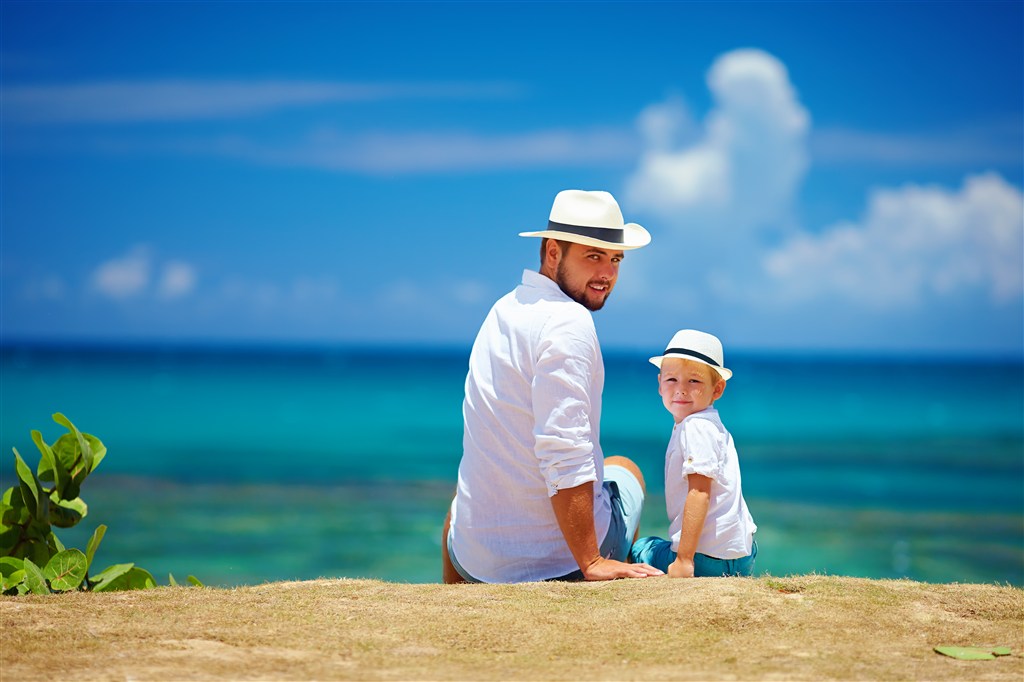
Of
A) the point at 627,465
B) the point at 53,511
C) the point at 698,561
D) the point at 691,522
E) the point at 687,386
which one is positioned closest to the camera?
the point at 691,522

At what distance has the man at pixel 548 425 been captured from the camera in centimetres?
418

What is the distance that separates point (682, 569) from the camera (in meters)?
4.27

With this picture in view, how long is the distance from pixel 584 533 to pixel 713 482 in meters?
0.57

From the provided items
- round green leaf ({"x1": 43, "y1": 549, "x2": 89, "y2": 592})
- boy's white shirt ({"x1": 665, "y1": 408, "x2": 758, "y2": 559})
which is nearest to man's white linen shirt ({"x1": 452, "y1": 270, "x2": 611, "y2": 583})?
boy's white shirt ({"x1": 665, "y1": 408, "x2": 758, "y2": 559})

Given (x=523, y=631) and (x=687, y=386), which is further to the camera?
(x=687, y=386)

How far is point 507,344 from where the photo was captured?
4355 mm

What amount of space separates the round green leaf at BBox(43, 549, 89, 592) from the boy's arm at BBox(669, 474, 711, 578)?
7.71 ft

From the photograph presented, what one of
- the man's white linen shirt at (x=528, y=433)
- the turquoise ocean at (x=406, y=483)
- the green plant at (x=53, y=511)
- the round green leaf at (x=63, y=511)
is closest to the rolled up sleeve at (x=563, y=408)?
the man's white linen shirt at (x=528, y=433)

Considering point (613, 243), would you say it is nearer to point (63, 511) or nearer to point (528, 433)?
point (528, 433)

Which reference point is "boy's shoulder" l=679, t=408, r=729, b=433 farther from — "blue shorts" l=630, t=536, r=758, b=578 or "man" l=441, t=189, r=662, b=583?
"blue shorts" l=630, t=536, r=758, b=578

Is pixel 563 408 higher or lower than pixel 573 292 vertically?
lower

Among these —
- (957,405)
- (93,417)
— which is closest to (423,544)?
(93,417)

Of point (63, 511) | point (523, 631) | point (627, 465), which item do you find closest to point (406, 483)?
point (627, 465)

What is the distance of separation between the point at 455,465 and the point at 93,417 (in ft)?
79.4
